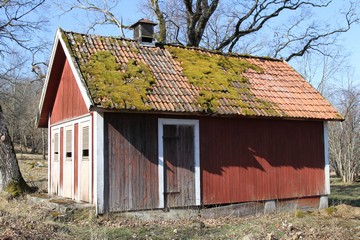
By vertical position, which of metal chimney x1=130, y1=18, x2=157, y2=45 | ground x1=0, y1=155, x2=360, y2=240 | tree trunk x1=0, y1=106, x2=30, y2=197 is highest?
metal chimney x1=130, y1=18, x2=157, y2=45

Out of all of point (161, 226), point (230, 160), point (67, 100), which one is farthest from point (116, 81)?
point (230, 160)

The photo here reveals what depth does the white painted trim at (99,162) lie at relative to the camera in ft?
35.8

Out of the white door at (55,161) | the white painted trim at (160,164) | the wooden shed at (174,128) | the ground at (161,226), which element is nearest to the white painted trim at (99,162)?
the wooden shed at (174,128)

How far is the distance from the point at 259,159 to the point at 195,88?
9.96 feet

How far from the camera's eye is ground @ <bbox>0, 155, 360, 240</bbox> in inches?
360

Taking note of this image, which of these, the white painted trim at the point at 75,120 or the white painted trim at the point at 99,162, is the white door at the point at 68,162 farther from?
the white painted trim at the point at 99,162

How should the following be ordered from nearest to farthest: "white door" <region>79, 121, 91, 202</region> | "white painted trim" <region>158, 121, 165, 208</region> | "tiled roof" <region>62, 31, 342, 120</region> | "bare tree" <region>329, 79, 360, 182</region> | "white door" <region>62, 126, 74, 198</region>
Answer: "white painted trim" <region>158, 121, 165, 208</region>
"white door" <region>79, 121, 91, 202</region>
"tiled roof" <region>62, 31, 342, 120</region>
"white door" <region>62, 126, 74, 198</region>
"bare tree" <region>329, 79, 360, 182</region>

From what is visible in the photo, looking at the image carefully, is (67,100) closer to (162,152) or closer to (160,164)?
(162,152)

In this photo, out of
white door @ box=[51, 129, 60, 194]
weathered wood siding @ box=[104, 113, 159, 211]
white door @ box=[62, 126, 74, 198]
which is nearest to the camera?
weathered wood siding @ box=[104, 113, 159, 211]

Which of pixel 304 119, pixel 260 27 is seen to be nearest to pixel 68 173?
pixel 304 119

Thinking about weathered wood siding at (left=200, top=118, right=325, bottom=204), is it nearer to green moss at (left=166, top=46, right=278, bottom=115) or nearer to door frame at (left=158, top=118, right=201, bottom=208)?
door frame at (left=158, top=118, right=201, bottom=208)

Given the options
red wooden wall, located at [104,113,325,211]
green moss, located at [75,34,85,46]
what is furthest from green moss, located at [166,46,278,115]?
green moss, located at [75,34,85,46]

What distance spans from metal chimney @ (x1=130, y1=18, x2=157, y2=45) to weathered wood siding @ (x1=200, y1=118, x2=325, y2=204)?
3825 millimetres

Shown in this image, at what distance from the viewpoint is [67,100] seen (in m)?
14.0
